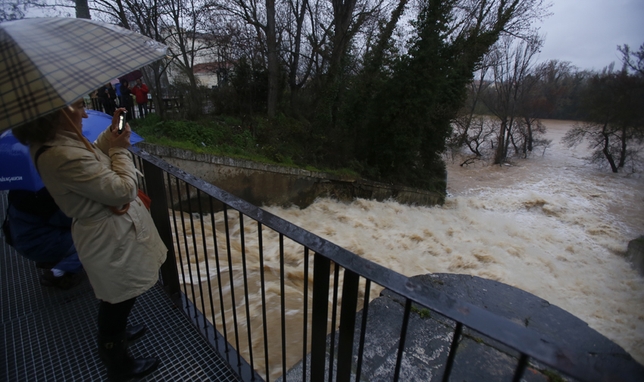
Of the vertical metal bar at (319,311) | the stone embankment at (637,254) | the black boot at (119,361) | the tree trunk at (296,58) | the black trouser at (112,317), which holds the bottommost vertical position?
the stone embankment at (637,254)

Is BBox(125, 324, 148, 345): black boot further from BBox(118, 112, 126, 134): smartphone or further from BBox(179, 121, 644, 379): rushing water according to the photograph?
BBox(118, 112, 126, 134): smartphone

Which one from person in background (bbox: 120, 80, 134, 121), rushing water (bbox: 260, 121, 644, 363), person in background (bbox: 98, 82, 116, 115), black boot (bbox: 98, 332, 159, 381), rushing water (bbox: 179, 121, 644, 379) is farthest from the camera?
person in background (bbox: 98, 82, 116, 115)

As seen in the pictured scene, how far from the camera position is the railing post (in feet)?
7.86

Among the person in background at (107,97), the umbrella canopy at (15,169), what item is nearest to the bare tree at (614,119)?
the umbrella canopy at (15,169)

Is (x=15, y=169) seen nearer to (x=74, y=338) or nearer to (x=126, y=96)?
(x=74, y=338)

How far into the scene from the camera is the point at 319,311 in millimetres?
1333

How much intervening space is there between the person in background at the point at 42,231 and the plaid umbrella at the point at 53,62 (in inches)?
58.3

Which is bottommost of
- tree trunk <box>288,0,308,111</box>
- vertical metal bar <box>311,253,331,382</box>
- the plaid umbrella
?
vertical metal bar <box>311,253,331,382</box>

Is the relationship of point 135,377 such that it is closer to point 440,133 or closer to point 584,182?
point 440,133

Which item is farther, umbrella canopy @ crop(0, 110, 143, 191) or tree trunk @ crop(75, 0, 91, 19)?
tree trunk @ crop(75, 0, 91, 19)

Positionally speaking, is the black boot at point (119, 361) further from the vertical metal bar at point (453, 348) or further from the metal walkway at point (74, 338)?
the vertical metal bar at point (453, 348)

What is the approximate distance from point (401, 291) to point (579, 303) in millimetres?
7133

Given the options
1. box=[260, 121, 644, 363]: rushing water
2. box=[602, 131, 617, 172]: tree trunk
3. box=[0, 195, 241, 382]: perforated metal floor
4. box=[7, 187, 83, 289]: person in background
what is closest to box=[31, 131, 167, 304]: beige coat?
box=[0, 195, 241, 382]: perforated metal floor

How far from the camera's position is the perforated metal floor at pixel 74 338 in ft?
6.78
